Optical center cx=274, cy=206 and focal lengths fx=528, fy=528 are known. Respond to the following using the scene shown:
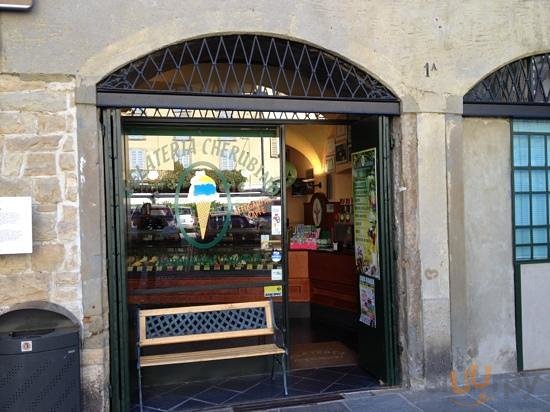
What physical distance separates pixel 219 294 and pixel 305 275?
8.39 feet

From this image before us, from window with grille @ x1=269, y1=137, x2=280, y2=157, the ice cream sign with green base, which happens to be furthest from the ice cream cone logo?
window with grille @ x1=269, y1=137, x2=280, y2=157

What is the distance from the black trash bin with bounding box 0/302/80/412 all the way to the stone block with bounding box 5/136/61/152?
1.24 meters

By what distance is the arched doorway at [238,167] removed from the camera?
16.1 ft

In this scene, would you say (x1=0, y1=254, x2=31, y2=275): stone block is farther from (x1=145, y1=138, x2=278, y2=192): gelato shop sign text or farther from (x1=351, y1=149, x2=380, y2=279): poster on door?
(x1=351, y1=149, x2=380, y2=279): poster on door

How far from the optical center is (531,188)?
18.1 feet

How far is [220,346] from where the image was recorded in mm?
5578

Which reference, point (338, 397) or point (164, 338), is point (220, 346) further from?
point (338, 397)

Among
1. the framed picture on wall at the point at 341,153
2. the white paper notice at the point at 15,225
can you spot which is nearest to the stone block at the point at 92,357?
the white paper notice at the point at 15,225

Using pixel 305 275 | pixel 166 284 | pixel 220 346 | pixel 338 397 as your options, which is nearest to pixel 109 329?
pixel 166 284

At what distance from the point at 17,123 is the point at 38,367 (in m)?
1.90

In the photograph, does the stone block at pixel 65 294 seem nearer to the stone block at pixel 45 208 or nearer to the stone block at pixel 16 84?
the stone block at pixel 45 208

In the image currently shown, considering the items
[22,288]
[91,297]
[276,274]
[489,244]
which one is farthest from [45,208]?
[489,244]

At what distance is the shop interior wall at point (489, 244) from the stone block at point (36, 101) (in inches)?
151

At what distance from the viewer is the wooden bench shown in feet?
16.1
